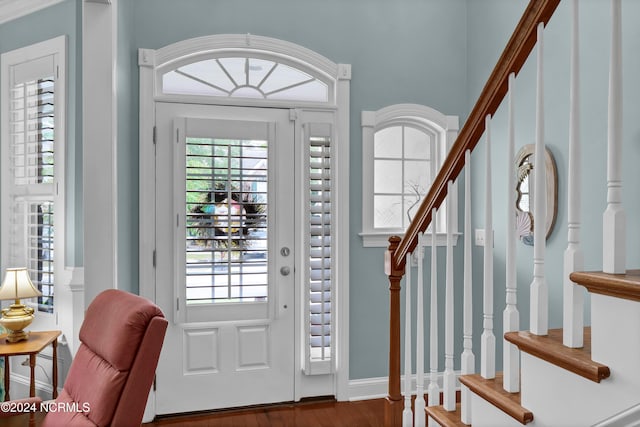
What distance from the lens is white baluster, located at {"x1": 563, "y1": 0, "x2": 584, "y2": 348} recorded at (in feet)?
3.51

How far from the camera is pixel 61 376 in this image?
2.94 meters

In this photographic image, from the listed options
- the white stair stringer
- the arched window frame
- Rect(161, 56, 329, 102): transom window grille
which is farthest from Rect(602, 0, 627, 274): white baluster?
Rect(161, 56, 329, 102): transom window grille

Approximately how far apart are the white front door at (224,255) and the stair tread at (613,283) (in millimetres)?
2407

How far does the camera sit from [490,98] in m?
1.47

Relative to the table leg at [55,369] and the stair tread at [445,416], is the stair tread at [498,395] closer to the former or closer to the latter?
the stair tread at [445,416]

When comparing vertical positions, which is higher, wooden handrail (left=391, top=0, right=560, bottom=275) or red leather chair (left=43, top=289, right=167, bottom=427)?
wooden handrail (left=391, top=0, right=560, bottom=275)

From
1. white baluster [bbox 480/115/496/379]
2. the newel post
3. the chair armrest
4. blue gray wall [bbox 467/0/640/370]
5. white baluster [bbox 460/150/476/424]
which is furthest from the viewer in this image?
blue gray wall [bbox 467/0/640/370]

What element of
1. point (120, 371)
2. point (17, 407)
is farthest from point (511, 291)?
point (17, 407)

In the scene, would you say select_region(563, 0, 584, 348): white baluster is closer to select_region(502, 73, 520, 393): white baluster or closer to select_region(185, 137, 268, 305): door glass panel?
select_region(502, 73, 520, 393): white baluster

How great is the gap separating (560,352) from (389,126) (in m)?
2.65

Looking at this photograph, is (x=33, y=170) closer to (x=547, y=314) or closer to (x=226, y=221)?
(x=226, y=221)

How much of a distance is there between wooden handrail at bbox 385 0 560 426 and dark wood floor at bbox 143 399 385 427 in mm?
924

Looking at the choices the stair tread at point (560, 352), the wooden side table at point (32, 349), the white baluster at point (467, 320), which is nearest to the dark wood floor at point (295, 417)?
the wooden side table at point (32, 349)

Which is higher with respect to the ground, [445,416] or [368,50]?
[368,50]
